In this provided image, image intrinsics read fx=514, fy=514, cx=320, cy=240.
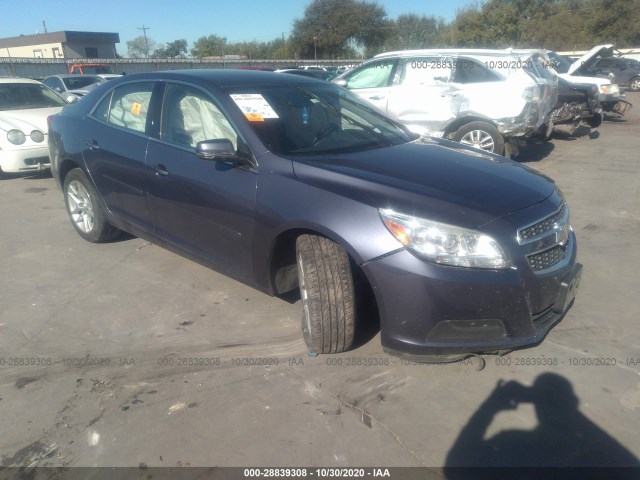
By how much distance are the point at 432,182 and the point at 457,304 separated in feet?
2.45

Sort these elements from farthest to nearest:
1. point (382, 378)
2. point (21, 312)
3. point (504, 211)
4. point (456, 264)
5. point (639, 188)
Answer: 1. point (639, 188)
2. point (21, 312)
3. point (382, 378)
4. point (504, 211)
5. point (456, 264)

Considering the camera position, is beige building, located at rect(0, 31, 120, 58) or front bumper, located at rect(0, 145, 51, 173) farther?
beige building, located at rect(0, 31, 120, 58)

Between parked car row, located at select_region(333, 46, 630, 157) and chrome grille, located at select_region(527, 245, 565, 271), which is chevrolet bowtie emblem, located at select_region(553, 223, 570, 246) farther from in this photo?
parked car row, located at select_region(333, 46, 630, 157)

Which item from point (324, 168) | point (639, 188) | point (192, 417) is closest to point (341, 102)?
point (324, 168)

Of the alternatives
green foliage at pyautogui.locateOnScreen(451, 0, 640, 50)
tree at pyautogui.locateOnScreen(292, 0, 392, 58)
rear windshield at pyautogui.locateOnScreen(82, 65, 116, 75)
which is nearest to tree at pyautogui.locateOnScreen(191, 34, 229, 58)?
tree at pyautogui.locateOnScreen(292, 0, 392, 58)

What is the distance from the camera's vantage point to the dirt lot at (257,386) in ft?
8.02

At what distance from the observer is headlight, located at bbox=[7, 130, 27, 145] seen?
7.26 meters

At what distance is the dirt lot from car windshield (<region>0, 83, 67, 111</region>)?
4.66 metres

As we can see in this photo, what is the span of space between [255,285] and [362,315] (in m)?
0.78

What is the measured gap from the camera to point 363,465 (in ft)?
7.70

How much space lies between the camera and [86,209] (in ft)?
16.1

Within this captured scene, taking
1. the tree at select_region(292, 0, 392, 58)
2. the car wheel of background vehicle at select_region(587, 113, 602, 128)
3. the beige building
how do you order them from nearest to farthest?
the car wheel of background vehicle at select_region(587, 113, 602, 128)
the tree at select_region(292, 0, 392, 58)
the beige building

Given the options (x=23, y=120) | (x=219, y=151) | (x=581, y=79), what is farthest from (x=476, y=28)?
(x=219, y=151)

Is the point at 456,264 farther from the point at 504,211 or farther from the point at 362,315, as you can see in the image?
the point at 362,315
